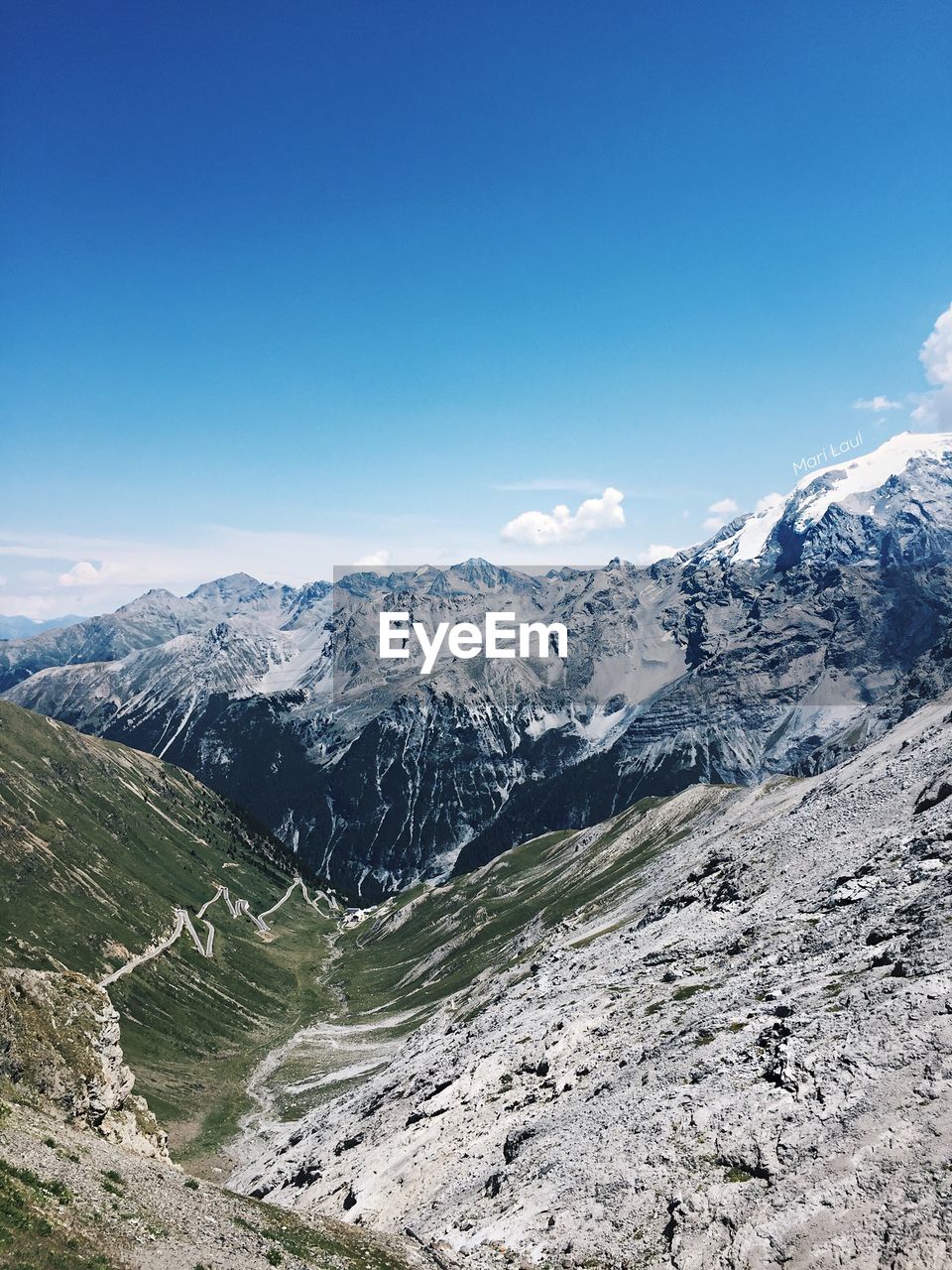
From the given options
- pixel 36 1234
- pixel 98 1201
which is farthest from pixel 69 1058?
pixel 36 1234

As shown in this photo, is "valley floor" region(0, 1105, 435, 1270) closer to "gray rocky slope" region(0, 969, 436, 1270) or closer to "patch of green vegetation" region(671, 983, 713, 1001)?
"gray rocky slope" region(0, 969, 436, 1270)

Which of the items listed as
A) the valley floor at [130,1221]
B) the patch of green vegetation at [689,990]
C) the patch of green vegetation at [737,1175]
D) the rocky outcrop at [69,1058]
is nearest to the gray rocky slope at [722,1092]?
the patch of green vegetation at [737,1175]

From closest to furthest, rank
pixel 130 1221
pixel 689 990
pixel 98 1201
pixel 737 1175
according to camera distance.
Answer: pixel 130 1221 < pixel 98 1201 < pixel 737 1175 < pixel 689 990

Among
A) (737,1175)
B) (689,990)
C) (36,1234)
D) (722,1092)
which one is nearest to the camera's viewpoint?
(36,1234)

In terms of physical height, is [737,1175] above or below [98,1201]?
below

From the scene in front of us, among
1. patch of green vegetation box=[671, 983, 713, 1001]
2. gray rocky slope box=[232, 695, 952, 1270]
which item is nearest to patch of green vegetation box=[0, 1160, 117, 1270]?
gray rocky slope box=[232, 695, 952, 1270]

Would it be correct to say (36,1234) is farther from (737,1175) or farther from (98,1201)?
(737,1175)
